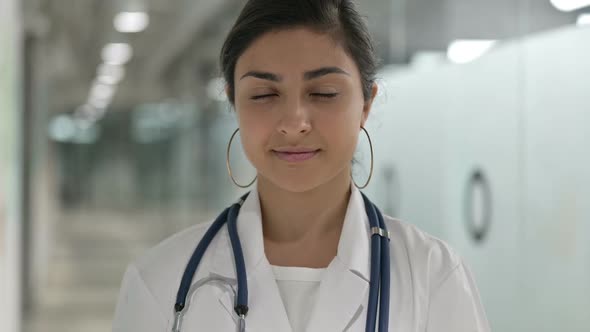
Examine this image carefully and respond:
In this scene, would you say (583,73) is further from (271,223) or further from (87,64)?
(87,64)

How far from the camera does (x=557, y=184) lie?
8.51 feet

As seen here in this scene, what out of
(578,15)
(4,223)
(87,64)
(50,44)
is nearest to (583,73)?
(578,15)

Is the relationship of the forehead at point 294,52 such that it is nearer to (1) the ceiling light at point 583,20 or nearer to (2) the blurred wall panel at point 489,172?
(1) the ceiling light at point 583,20

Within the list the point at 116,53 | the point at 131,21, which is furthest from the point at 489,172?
the point at 116,53

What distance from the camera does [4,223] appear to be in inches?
149

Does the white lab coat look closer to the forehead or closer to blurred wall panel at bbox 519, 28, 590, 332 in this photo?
the forehead

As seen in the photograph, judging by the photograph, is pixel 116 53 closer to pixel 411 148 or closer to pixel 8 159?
pixel 8 159

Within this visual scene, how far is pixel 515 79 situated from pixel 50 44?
25.1ft

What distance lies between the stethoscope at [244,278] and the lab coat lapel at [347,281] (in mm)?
26

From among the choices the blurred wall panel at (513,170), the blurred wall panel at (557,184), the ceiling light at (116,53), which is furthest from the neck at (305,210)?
the ceiling light at (116,53)

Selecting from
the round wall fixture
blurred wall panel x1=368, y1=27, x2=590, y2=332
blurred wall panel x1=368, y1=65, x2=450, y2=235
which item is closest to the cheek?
blurred wall panel x1=368, y1=27, x2=590, y2=332

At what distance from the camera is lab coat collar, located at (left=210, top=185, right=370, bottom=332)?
1202mm

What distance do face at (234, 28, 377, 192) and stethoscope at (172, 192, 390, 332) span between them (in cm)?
15

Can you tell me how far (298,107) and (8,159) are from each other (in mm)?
2950
